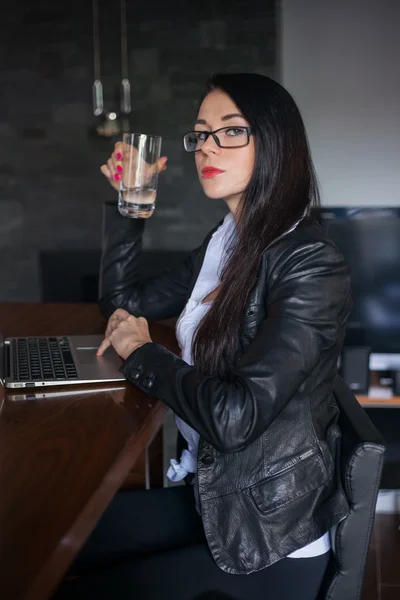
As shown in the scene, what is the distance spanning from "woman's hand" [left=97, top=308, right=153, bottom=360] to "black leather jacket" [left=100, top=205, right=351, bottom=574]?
88 millimetres

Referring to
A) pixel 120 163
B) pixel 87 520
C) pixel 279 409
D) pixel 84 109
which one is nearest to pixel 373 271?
pixel 120 163

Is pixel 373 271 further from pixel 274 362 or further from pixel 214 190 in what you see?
pixel 274 362

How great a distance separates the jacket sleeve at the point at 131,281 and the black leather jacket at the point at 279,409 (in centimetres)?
51

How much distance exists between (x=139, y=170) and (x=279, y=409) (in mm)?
718

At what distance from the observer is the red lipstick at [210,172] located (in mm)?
1376

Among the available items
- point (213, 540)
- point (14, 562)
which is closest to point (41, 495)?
point (14, 562)

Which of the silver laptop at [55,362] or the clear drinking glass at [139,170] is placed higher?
the clear drinking glass at [139,170]

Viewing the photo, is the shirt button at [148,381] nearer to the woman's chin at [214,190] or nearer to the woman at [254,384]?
the woman at [254,384]

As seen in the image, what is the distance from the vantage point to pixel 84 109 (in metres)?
3.09

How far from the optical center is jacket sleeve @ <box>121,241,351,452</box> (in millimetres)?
1120


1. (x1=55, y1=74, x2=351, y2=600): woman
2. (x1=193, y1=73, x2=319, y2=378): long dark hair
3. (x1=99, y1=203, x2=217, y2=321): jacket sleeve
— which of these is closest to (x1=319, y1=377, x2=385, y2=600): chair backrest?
(x1=55, y1=74, x2=351, y2=600): woman

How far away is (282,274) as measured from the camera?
1.22 m

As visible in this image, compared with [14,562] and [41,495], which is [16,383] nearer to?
[41,495]

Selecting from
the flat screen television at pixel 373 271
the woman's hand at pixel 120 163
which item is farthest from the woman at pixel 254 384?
the flat screen television at pixel 373 271
